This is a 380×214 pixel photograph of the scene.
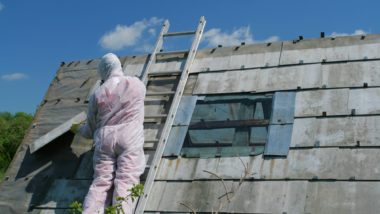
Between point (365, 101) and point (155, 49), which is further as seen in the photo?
point (155, 49)

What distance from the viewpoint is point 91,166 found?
469 cm

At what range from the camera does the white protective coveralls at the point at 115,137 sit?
3.88 m

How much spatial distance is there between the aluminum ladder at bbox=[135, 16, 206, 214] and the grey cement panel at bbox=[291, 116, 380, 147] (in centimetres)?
123

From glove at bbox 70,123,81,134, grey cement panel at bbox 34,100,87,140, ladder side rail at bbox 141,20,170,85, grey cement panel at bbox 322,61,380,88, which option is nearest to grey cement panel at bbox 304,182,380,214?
grey cement panel at bbox 322,61,380,88

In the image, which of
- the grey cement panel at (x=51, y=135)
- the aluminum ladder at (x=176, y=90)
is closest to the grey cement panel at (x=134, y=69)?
the aluminum ladder at (x=176, y=90)

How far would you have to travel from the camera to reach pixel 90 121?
4.45m

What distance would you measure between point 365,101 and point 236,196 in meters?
1.44

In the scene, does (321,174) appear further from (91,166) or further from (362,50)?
(91,166)

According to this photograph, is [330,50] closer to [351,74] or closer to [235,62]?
[351,74]

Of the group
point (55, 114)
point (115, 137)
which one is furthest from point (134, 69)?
point (115, 137)

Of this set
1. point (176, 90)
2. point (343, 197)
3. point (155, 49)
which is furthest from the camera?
point (155, 49)

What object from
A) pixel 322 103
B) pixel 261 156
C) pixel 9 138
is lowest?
pixel 261 156

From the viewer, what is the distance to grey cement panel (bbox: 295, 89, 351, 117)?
4137 mm

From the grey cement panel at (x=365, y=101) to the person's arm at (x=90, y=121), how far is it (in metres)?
2.34
